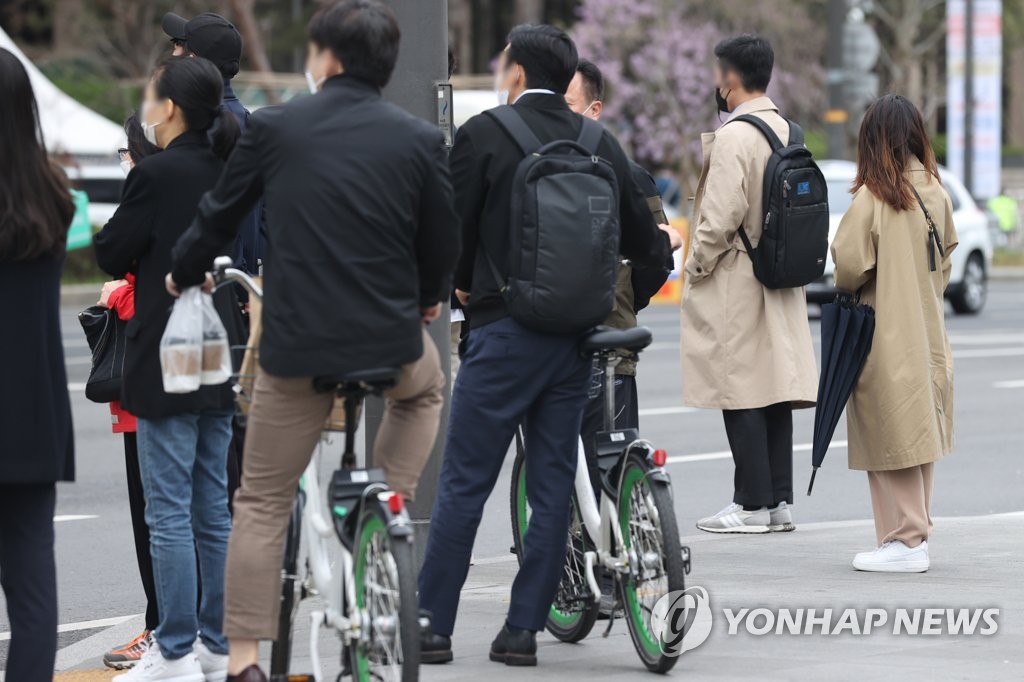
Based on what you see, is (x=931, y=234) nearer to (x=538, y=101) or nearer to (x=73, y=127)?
(x=538, y=101)

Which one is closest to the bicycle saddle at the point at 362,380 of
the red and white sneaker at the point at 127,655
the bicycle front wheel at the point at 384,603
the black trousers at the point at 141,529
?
the bicycle front wheel at the point at 384,603

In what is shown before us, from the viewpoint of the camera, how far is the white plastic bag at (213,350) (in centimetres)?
504

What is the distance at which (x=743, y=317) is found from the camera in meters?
8.13

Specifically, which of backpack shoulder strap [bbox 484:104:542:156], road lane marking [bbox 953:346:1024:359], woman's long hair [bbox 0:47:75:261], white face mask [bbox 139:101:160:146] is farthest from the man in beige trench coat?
road lane marking [bbox 953:346:1024:359]

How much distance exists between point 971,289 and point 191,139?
1830cm

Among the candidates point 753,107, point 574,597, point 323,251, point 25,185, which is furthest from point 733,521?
point 25,185

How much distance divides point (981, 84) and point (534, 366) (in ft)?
96.1

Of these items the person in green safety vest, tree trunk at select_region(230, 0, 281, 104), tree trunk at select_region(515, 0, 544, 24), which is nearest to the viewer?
the person in green safety vest

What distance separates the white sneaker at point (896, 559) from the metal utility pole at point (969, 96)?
26.2m

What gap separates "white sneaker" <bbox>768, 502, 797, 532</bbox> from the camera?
8.23 meters

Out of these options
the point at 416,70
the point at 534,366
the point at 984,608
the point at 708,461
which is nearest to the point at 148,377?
the point at 534,366

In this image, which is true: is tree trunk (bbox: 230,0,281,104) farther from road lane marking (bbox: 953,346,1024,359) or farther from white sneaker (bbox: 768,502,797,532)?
white sneaker (bbox: 768,502,797,532)

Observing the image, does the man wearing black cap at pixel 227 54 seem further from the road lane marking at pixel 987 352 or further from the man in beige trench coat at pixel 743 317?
the road lane marking at pixel 987 352

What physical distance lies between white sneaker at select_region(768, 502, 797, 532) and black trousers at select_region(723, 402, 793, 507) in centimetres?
4
